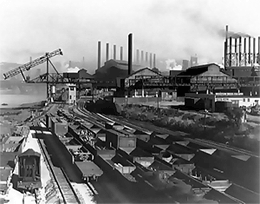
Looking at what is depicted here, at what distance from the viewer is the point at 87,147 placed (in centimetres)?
1120

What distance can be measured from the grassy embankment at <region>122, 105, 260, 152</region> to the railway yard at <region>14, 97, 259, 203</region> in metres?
0.68

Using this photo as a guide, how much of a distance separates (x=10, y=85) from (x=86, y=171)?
25.9m

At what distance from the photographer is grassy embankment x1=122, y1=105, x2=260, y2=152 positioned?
40.9 ft

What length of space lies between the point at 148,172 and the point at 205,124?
877 centimetres

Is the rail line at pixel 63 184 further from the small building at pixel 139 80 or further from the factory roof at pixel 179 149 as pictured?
the small building at pixel 139 80

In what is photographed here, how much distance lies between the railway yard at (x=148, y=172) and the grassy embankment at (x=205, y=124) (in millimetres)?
675

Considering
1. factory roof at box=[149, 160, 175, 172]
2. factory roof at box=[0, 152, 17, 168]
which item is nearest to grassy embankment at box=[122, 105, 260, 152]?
factory roof at box=[149, 160, 175, 172]

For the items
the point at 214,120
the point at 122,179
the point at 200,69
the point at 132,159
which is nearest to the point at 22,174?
the point at 122,179

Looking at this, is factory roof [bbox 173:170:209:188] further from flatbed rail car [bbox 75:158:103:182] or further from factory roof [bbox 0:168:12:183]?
factory roof [bbox 0:168:12:183]

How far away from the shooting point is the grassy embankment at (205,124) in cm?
1247

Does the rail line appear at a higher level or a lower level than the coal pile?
lower

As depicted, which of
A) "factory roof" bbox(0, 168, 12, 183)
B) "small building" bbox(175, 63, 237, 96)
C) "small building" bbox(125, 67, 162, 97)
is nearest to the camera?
"factory roof" bbox(0, 168, 12, 183)

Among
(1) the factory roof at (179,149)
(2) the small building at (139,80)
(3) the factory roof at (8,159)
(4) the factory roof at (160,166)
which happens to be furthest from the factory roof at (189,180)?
(2) the small building at (139,80)

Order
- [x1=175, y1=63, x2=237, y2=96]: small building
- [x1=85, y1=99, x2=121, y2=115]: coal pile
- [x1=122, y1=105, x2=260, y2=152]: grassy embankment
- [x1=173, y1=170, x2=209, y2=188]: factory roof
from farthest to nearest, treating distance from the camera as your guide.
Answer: [x1=175, y1=63, x2=237, y2=96]: small building → [x1=85, y1=99, x2=121, y2=115]: coal pile → [x1=122, y1=105, x2=260, y2=152]: grassy embankment → [x1=173, y1=170, x2=209, y2=188]: factory roof
